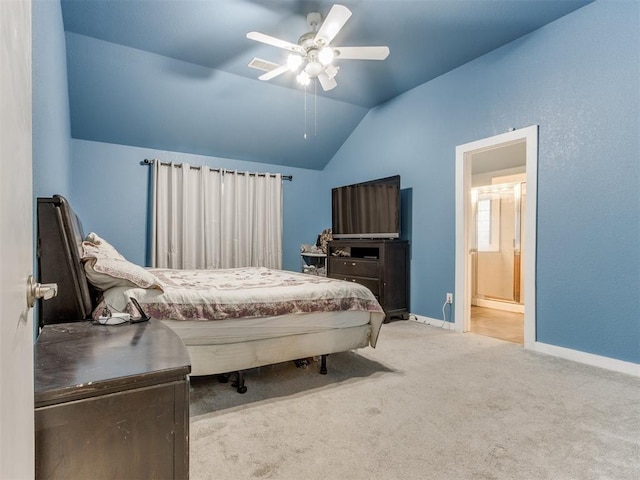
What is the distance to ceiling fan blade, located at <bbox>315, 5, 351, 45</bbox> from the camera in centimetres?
227

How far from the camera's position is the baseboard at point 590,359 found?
8.22ft

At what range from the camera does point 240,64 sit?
3.80 metres

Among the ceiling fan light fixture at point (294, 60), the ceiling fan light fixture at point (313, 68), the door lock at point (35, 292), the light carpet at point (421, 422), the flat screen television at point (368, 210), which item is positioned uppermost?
the ceiling fan light fixture at point (294, 60)

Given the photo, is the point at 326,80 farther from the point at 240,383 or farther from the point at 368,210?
the point at 240,383

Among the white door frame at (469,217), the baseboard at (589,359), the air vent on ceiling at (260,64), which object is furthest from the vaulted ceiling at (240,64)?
the baseboard at (589,359)

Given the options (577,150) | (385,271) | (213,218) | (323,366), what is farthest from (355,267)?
(577,150)

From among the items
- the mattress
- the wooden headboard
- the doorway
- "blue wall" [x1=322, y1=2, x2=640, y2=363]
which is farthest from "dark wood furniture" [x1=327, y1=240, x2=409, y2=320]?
the wooden headboard

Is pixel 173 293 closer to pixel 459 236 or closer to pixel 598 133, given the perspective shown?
pixel 459 236

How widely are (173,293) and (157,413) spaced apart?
1.20m

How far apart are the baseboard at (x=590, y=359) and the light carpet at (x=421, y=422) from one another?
84 mm

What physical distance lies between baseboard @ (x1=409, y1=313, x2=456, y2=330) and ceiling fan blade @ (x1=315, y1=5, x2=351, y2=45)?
120 inches

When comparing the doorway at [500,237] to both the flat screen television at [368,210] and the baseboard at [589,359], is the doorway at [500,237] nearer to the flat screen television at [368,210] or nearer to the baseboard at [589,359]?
the flat screen television at [368,210]

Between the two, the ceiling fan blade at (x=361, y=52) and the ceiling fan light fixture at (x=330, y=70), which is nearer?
the ceiling fan blade at (x=361, y=52)

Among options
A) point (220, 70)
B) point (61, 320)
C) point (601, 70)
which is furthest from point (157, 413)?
point (220, 70)
